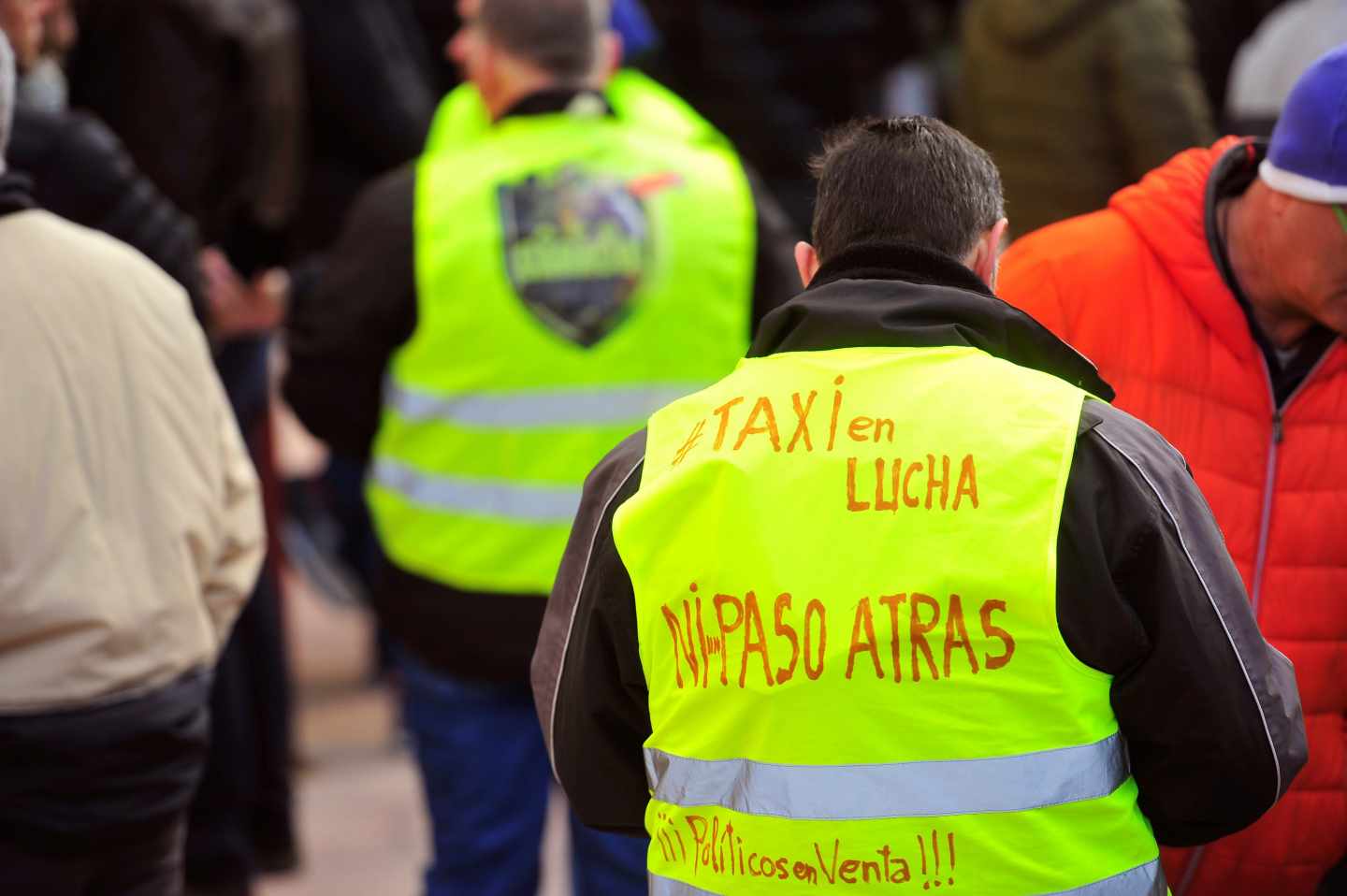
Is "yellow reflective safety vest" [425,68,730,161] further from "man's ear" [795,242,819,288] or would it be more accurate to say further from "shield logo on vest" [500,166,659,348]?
"man's ear" [795,242,819,288]

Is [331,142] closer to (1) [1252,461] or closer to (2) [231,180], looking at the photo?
(2) [231,180]

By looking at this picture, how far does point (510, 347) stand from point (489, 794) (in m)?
0.85

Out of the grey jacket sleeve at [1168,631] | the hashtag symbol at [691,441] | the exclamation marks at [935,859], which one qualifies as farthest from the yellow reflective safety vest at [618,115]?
the exclamation marks at [935,859]

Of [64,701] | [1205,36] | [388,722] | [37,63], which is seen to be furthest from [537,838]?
[1205,36]

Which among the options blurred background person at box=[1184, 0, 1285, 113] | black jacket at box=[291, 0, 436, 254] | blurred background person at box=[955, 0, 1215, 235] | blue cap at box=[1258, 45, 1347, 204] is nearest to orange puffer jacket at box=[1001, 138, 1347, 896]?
blue cap at box=[1258, 45, 1347, 204]

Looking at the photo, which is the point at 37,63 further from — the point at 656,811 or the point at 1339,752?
the point at 1339,752

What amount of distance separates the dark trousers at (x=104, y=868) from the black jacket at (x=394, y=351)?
677mm

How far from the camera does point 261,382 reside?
4945mm

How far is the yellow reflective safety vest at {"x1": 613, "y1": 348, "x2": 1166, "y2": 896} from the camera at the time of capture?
6.91ft

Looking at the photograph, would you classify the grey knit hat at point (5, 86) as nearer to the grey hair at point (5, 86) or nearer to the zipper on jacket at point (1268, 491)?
the grey hair at point (5, 86)

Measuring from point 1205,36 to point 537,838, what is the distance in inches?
157

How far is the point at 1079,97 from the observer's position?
572cm

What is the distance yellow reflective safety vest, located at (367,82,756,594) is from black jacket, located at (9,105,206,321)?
584mm

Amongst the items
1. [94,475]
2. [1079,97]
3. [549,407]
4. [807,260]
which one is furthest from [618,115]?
[1079,97]
